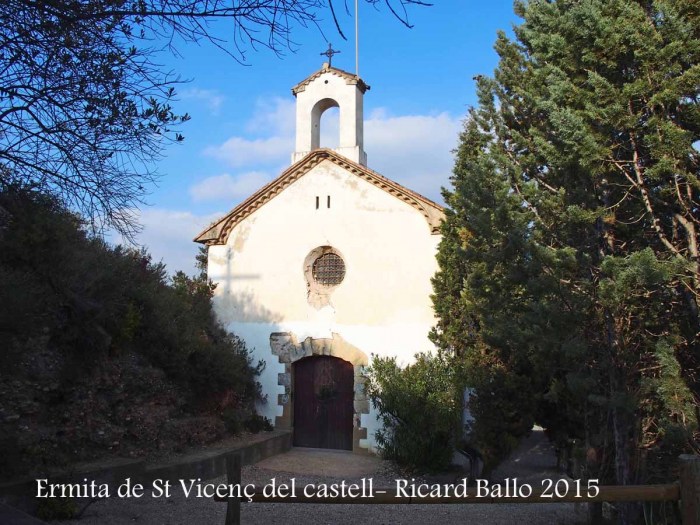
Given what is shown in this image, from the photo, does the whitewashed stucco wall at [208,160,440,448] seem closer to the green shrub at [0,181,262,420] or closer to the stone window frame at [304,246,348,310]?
the stone window frame at [304,246,348,310]

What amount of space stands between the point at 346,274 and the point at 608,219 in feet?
22.6

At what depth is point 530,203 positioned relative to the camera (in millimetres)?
6887

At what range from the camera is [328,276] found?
498 inches

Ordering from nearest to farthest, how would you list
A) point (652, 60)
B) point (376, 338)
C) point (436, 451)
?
point (652, 60)
point (436, 451)
point (376, 338)

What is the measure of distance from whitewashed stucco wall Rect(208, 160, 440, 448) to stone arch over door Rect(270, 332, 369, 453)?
12cm

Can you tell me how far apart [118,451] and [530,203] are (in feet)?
20.3

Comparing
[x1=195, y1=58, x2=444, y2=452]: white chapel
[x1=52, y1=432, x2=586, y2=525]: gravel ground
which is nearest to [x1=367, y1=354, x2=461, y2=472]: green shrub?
[x1=195, y1=58, x2=444, y2=452]: white chapel

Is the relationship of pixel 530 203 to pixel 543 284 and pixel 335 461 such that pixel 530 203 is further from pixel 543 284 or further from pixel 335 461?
pixel 335 461

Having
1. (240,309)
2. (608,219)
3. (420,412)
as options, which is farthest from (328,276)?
(608,219)

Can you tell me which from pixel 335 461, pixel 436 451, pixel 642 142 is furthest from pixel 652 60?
pixel 335 461

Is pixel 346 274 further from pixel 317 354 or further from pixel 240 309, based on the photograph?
pixel 240 309

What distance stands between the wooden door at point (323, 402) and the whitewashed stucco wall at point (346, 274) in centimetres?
47

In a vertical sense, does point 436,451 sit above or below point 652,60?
below

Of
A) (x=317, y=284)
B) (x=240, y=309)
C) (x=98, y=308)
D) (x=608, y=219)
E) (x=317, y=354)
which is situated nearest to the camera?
(x=608, y=219)
